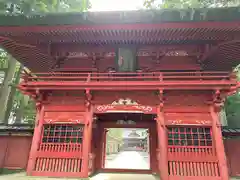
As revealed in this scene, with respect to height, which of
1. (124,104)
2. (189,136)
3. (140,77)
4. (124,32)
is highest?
(124,32)

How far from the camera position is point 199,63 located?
988 centimetres

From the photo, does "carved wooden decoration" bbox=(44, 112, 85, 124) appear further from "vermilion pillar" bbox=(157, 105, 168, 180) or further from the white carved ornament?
"vermilion pillar" bbox=(157, 105, 168, 180)

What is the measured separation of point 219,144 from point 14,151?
409 inches

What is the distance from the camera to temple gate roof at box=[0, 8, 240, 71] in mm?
7445

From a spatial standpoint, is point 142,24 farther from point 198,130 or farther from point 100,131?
point 100,131

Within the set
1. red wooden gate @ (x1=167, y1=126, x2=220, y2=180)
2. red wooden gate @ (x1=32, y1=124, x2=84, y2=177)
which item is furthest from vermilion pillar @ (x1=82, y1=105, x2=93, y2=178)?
red wooden gate @ (x1=167, y1=126, x2=220, y2=180)

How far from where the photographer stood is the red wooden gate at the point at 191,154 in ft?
25.2

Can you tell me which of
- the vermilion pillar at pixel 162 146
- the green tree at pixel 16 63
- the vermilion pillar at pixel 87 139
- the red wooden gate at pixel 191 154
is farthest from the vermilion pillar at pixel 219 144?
the green tree at pixel 16 63

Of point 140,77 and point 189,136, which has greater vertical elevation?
point 140,77

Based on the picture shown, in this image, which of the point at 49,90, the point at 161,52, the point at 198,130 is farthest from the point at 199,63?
the point at 49,90

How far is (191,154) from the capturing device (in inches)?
312

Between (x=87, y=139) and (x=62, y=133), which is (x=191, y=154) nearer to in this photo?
(x=87, y=139)

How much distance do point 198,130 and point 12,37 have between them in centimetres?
973

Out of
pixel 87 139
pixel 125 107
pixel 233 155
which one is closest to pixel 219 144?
pixel 233 155
